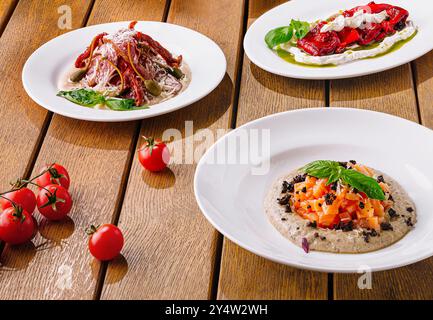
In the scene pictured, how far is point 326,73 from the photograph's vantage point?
9.84ft

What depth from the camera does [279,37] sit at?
3254 mm

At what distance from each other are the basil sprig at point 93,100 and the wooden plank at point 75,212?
8 cm

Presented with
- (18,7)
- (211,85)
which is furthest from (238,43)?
(18,7)

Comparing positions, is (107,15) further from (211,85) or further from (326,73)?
(326,73)

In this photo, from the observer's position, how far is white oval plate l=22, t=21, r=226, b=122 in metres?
2.83

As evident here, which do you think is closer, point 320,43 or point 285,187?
point 285,187

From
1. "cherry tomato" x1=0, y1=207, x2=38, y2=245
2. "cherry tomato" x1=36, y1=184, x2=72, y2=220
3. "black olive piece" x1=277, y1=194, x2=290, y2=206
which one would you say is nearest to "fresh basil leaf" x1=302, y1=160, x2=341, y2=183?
"black olive piece" x1=277, y1=194, x2=290, y2=206

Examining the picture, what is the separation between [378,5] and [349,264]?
5.70 ft

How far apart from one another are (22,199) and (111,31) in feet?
4.32

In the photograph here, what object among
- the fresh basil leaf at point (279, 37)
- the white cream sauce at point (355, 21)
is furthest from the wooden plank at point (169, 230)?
the white cream sauce at point (355, 21)

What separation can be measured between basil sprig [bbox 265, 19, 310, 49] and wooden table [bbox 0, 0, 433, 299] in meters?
0.15

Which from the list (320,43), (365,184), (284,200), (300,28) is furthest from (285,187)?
(300,28)

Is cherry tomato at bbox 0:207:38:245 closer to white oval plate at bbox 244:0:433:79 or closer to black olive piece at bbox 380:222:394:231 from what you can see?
black olive piece at bbox 380:222:394:231

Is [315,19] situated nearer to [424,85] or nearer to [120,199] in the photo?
[424,85]
